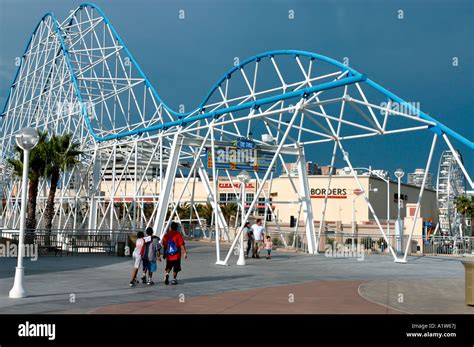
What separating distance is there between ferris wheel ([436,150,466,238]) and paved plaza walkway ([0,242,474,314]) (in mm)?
47027

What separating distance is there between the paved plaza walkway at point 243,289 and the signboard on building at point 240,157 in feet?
21.4

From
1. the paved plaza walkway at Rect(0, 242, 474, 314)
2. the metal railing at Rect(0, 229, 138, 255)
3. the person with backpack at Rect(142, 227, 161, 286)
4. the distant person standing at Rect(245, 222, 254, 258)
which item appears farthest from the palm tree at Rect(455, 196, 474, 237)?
the person with backpack at Rect(142, 227, 161, 286)

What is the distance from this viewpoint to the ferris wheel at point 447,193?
213ft

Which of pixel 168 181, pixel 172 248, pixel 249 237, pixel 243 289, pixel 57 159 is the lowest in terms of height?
pixel 243 289

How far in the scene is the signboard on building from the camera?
2570 cm

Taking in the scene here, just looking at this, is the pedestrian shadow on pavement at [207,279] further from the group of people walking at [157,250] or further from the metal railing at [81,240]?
the metal railing at [81,240]

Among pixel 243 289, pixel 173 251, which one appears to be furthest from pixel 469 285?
pixel 173 251

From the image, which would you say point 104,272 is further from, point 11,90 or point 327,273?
point 11,90

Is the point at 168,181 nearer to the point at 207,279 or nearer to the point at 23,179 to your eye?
the point at 207,279

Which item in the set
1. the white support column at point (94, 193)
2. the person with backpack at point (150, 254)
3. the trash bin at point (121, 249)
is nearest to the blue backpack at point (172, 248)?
the person with backpack at point (150, 254)

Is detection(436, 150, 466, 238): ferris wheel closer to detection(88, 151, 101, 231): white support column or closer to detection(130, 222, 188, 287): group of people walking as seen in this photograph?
detection(88, 151, 101, 231): white support column

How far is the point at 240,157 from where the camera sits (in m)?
26.7

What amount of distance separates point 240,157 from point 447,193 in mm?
46097
